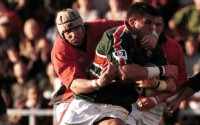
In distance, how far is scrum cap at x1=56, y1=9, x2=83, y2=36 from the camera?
27.5ft

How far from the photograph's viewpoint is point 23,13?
14.1m

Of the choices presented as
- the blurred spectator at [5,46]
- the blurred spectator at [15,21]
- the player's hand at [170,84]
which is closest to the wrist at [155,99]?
the player's hand at [170,84]

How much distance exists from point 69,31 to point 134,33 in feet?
3.00

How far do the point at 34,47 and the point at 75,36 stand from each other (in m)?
5.12

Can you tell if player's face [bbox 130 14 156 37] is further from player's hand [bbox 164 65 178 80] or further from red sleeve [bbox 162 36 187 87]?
red sleeve [bbox 162 36 187 87]

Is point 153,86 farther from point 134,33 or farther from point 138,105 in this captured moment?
point 138,105

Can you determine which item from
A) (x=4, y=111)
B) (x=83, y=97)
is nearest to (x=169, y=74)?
(x=83, y=97)

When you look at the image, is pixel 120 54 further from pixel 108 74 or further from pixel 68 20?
pixel 68 20

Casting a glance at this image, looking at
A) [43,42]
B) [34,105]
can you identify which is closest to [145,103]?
[34,105]

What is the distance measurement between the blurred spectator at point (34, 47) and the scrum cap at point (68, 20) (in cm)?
439

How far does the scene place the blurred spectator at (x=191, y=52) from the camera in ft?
39.5

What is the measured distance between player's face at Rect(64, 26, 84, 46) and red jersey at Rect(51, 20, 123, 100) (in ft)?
0.21

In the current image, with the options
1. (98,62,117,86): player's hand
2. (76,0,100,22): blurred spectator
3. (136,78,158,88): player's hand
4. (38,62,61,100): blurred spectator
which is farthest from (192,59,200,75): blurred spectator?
(98,62,117,86): player's hand

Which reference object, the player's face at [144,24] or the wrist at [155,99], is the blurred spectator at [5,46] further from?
the player's face at [144,24]
